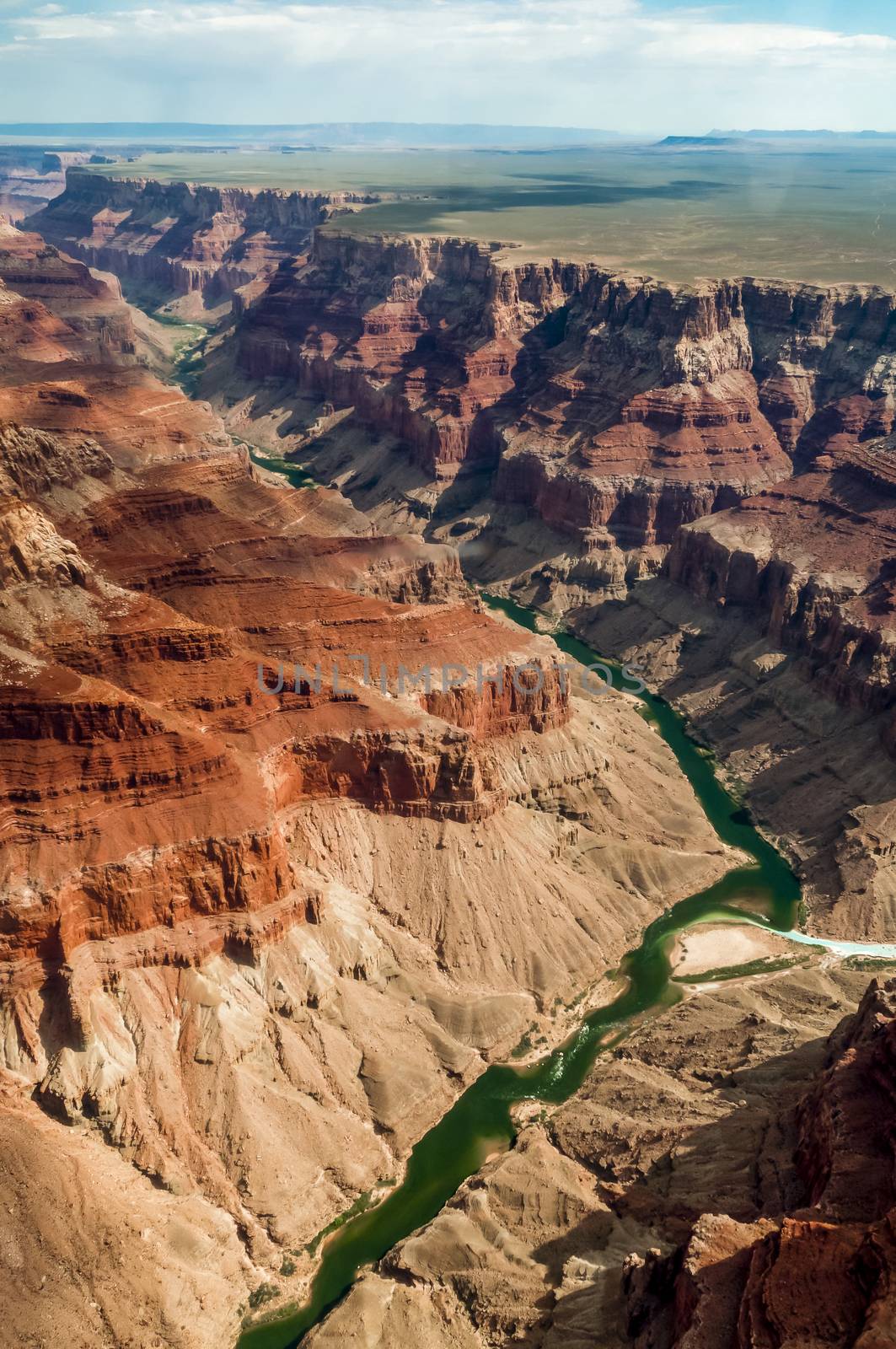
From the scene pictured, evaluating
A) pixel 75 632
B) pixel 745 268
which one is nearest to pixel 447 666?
pixel 75 632

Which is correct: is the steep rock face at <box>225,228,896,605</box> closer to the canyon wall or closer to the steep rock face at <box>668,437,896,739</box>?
the steep rock face at <box>668,437,896,739</box>

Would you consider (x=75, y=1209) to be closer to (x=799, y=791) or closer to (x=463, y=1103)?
(x=463, y=1103)

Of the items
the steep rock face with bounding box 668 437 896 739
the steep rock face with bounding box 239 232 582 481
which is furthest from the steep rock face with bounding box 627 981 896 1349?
the steep rock face with bounding box 239 232 582 481

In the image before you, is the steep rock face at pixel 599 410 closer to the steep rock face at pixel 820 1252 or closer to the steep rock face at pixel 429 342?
the steep rock face at pixel 429 342

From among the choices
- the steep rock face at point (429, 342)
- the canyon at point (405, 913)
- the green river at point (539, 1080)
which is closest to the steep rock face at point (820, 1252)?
the canyon at point (405, 913)

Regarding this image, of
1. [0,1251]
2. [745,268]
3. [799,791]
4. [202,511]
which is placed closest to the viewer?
[0,1251]

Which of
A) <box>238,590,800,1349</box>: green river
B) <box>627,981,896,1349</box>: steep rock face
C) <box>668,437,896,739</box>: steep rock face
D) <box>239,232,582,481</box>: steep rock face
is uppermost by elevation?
<box>239,232,582,481</box>: steep rock face

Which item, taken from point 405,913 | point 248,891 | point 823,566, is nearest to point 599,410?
point 823,566
